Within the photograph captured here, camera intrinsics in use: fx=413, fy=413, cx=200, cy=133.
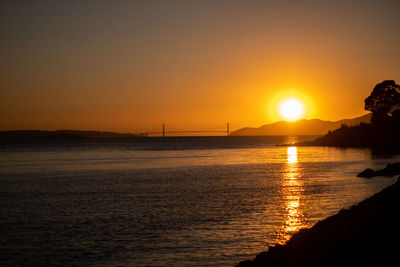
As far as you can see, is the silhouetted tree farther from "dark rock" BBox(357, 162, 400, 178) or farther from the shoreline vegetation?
the shoreline vegetation

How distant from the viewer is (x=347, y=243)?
1373 centimetres

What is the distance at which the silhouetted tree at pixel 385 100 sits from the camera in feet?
363

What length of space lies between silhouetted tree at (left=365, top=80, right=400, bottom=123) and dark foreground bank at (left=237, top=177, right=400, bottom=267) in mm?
103162

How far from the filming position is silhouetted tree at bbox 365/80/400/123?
110625 millimetres

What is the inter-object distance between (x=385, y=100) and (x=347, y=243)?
4255 inches

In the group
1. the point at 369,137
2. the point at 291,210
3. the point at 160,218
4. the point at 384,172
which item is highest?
the point at 369,137

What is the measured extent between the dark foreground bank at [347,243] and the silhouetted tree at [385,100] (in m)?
103

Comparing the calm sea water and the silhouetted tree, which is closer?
the calm sea water

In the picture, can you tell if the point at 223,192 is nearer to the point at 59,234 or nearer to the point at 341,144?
the point at 59,234

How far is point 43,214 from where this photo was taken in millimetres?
27875

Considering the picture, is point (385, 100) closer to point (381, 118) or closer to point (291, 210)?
point (381, 118)

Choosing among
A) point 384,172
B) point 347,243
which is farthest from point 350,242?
point 384,172

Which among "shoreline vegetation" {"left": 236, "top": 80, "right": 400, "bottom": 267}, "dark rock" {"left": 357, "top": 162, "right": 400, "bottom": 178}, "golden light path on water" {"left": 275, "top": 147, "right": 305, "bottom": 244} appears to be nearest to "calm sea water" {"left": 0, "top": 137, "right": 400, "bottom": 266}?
"golden light path on water" {"left": 275, "top": 147, "right": 305, "bottom": 244}

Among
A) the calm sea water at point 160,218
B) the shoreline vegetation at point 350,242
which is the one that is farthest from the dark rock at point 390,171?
the shoreline vegetation at point 350,242
